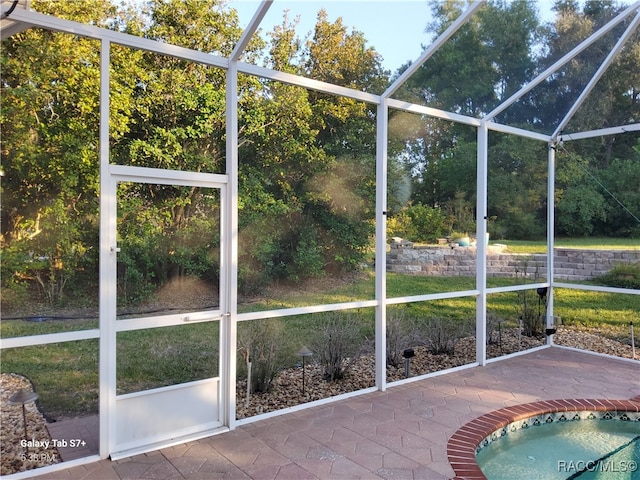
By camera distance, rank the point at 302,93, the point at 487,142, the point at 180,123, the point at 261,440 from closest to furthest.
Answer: the point at 261,440 < the point at 487,142 < the point at 180,123 < the point at 302,93

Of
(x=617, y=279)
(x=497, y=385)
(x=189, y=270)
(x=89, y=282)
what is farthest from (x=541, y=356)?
(x=89, y=282)

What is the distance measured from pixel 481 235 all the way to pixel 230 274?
131 inches

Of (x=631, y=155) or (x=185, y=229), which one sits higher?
(x=631, y=155)

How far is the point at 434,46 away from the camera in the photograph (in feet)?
13.9

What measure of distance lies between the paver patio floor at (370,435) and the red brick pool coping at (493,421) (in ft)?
0.26

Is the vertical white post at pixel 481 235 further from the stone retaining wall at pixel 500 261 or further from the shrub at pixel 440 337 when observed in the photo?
the stone retaining wall at pixel 500 261

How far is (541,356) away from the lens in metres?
6.19

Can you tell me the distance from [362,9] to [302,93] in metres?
2.96

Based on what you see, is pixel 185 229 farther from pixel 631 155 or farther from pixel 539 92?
pixel 631 155

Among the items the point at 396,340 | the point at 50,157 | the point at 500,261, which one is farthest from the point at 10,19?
the point at 500,261

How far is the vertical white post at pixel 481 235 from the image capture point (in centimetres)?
568

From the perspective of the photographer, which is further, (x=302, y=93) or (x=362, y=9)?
(x=302, y=93)

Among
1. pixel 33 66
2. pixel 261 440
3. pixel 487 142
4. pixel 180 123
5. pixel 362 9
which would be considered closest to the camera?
pixel 261 440

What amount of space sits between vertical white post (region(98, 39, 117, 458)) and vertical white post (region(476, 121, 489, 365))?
4.14m
